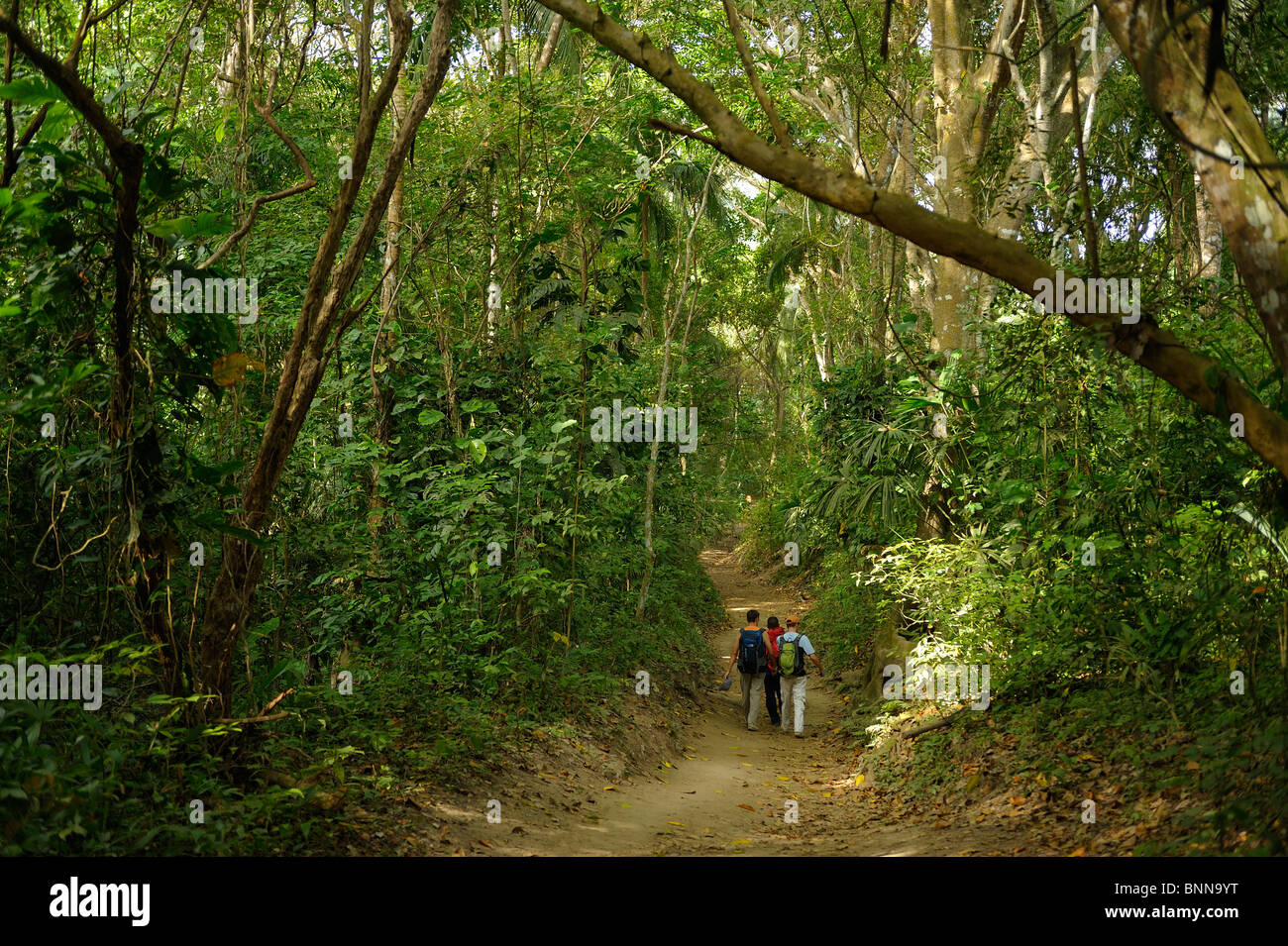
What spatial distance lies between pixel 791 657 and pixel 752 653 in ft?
2.16

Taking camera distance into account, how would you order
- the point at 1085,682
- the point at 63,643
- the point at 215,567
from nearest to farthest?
1. the point at 63,643
2. the point at 215,567
3. the point at 1085,682

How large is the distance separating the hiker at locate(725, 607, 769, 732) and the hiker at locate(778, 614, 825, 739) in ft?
1.14

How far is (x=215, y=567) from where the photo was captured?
605 cm

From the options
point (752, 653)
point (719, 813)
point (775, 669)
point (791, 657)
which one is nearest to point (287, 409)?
point (719, 813)

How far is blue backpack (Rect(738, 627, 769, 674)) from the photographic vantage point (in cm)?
1145

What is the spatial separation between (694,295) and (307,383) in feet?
41.3

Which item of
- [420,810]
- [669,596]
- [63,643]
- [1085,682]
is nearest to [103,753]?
[63,643]

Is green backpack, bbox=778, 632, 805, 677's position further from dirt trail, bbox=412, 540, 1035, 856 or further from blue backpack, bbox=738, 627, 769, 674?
dirt trail, bbox=412, 540, 1035, 856

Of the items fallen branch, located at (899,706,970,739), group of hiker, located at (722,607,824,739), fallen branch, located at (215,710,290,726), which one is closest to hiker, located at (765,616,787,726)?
group of hiker, located at (722,607,824,739)

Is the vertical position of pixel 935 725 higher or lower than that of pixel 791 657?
lower

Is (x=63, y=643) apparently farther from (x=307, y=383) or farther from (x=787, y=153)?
(x=787, y=153)

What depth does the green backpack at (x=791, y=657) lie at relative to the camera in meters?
10.9

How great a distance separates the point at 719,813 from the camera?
25.5 feet

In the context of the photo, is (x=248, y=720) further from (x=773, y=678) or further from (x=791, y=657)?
(x=773, y=678)
